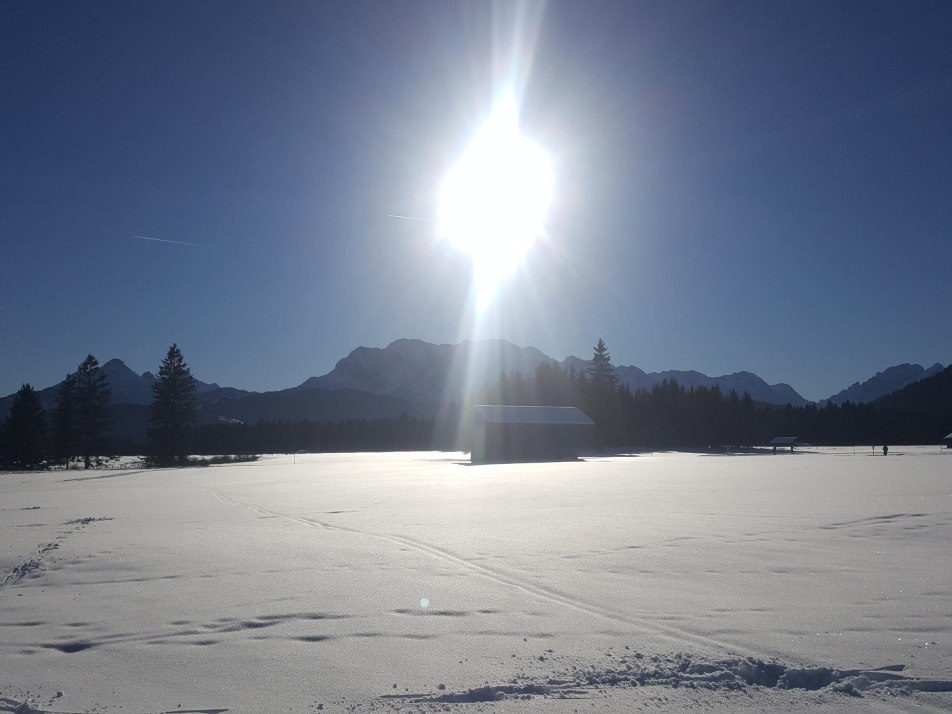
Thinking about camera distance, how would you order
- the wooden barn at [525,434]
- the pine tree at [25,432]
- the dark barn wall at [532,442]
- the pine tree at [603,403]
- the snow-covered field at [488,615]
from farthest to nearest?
the pine tree at [603,403]
the dark barn wall at [532,442]
the wooden barn at [525,434]
the pine tree at [25,432]
the snow-covered field at [488,615]

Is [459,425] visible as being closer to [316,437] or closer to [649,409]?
[316,437]

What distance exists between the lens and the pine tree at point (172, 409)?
215 feet

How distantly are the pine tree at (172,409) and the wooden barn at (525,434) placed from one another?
3005 centimetres

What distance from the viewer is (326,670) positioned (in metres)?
5.24

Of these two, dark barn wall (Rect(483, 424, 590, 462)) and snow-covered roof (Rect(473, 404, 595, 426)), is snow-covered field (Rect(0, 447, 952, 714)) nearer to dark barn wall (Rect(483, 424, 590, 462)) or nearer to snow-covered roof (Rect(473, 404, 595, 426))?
dark barn wall (Rect(483, 424, 590, 462))

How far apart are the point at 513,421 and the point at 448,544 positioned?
51.0 metres

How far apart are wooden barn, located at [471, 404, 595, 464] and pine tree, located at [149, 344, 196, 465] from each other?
3005 cm

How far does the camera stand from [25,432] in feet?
198

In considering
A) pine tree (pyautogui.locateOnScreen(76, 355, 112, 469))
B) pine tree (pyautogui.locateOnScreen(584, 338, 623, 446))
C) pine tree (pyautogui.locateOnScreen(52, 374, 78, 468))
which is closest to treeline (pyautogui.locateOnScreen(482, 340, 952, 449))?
pine tree (pyautogui.locateOnScreen(584, 338, 623, 446))

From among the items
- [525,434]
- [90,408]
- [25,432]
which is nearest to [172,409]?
[90,408]

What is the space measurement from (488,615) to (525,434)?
56.3m

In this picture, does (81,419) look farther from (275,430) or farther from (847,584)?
(847,584)

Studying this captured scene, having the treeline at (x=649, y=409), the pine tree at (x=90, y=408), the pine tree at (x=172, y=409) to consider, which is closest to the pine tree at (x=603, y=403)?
the treeline at (x=649, y=409)

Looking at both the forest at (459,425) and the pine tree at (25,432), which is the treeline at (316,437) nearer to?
the forest at (459,425)
